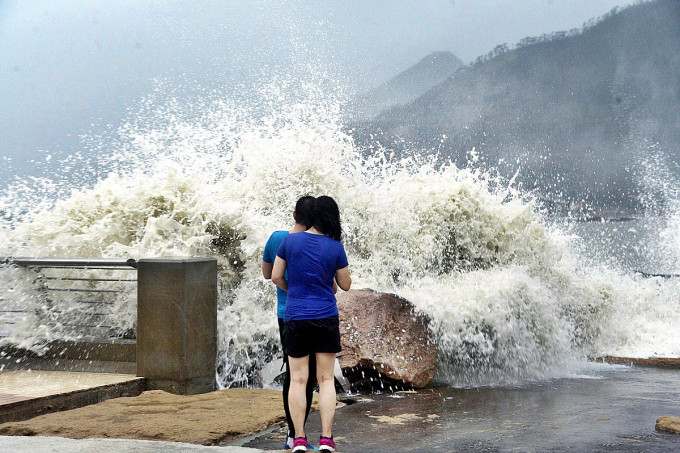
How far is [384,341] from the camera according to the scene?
8375 mm

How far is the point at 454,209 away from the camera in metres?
12.9

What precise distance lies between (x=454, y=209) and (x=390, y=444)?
784cm

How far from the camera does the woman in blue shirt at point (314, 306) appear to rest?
15.2ft

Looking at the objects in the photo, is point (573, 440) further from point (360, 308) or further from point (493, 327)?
point (493, 327)

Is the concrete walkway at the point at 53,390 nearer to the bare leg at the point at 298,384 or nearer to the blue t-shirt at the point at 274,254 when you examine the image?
the blue t-shirt at the point at 274,254

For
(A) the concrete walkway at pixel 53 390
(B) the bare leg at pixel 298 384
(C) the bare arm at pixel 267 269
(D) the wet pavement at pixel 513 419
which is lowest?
(D) the wet pavement at pixel 513 419

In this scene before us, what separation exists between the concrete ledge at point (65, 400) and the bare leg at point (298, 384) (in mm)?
2576

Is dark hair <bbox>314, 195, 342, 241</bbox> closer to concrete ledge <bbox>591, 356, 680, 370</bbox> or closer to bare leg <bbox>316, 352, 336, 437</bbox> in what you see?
bare leg <bbox>316, 352, 336, 437</bbox>

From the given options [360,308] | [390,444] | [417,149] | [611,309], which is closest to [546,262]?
[611,309]

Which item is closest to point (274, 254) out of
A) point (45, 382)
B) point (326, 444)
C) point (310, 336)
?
point (310, 336)

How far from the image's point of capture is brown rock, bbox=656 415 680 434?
19.0 ft

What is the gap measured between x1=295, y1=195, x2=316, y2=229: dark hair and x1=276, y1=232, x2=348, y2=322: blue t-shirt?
3.9 inches

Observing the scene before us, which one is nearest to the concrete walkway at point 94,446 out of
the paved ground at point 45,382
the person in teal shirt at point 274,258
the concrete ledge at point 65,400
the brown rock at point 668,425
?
the person in teal shirt at point 274,258

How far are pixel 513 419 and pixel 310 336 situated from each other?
8.82 ft
